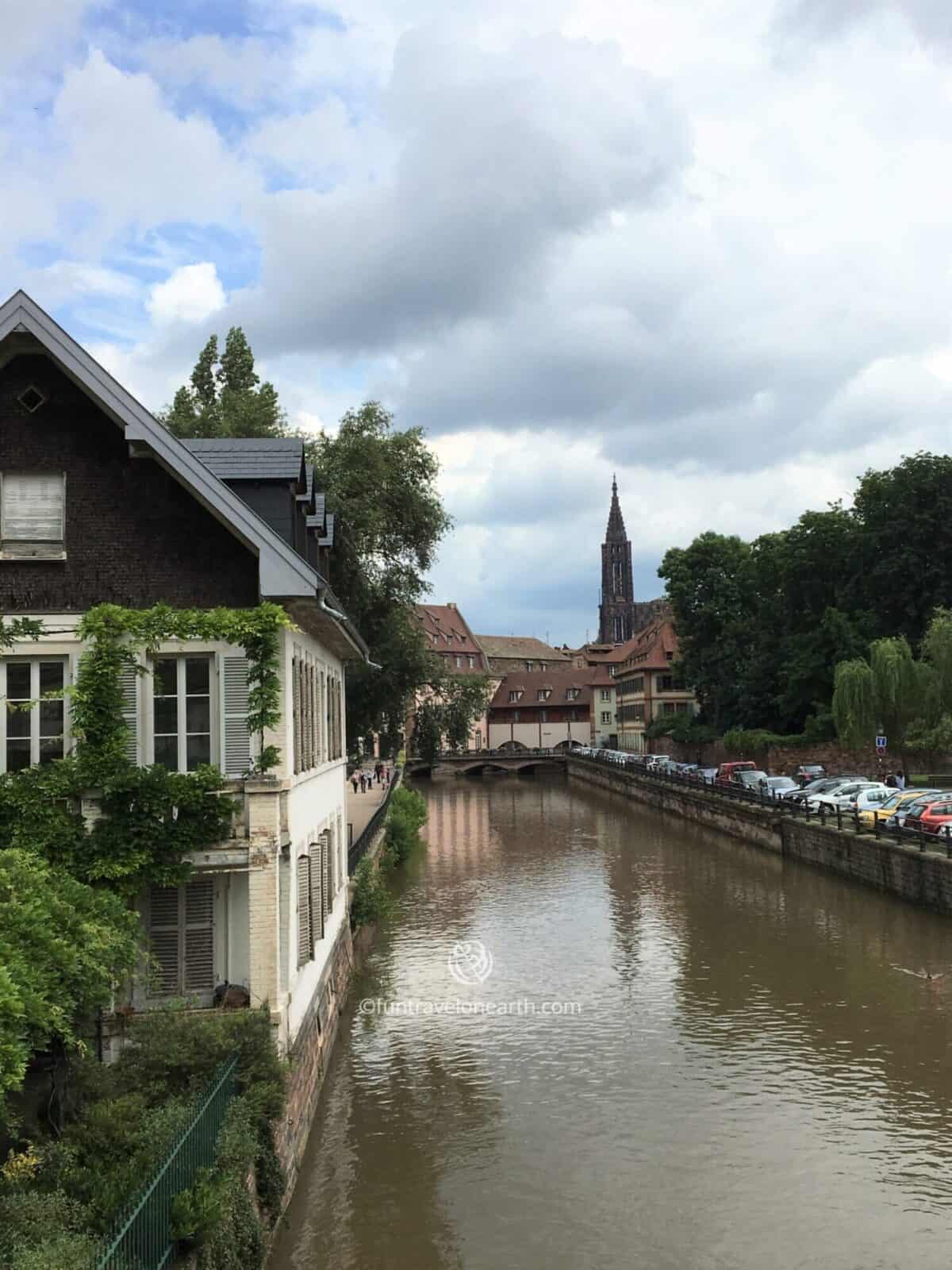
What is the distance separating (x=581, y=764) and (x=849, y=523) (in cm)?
3329

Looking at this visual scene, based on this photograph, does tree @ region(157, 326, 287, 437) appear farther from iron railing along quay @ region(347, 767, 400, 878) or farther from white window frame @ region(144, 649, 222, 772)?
white window frame @ region(144, 649, 222, 772)

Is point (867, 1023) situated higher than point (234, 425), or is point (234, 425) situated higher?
point (234, 425)

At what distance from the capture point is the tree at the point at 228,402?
1430 inches

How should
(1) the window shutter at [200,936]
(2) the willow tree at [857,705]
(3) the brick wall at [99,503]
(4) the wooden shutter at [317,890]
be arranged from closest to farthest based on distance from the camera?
(1) the window shutter at [200,936] < (3) the brick wall at [99,503] < (4) the wooden shutter at [317,890] < (2) the willow tree at [857,705]

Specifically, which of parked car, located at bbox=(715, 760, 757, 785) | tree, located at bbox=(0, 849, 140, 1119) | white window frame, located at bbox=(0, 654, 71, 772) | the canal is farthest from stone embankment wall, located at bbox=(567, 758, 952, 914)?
tree, located at bbox=(0, 849, 140, 1119)

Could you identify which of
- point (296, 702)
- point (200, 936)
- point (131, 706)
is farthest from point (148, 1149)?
point (296, 702)

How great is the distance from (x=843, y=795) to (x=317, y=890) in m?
32.3

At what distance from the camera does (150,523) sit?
14.3m

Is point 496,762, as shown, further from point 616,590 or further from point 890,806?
point 616,590

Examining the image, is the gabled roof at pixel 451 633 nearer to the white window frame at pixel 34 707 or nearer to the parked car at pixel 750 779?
the parked car at pixel 750 779

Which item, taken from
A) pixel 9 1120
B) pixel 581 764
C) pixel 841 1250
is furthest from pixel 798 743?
pixel 9 1120

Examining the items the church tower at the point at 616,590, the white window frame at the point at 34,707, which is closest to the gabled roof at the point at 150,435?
the white window frame at the point at 34,707

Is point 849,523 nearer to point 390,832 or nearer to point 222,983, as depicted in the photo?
point 390,832
